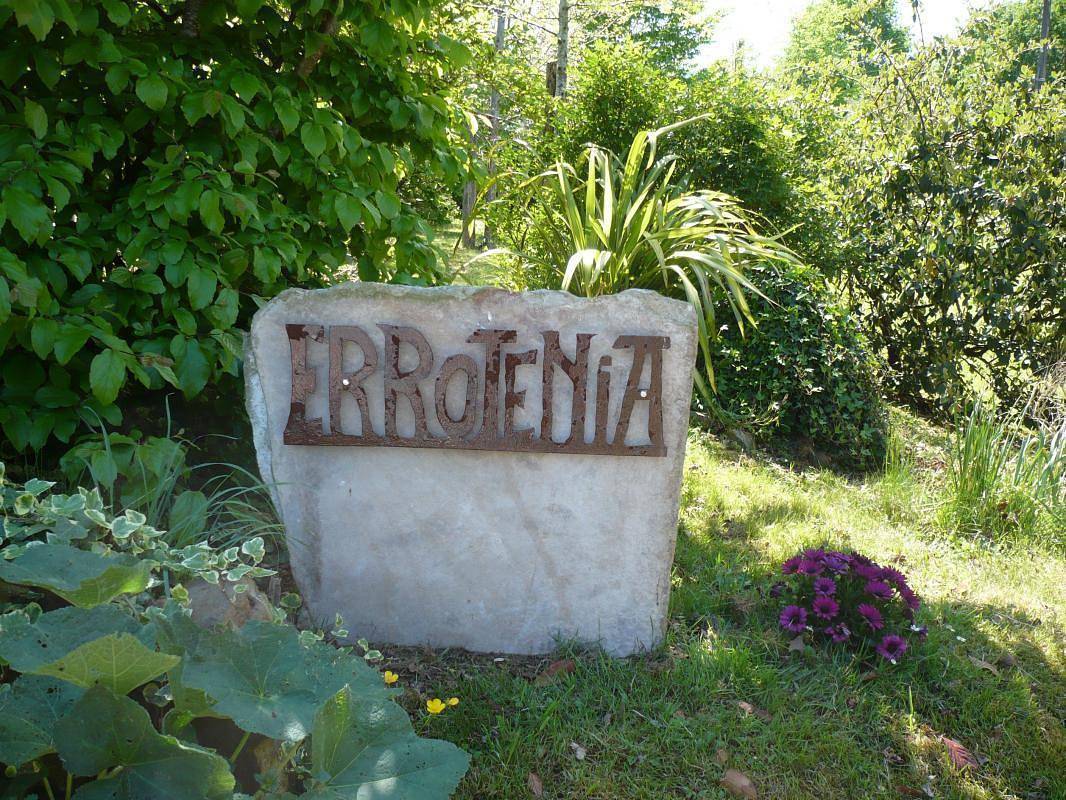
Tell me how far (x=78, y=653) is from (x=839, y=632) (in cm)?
233

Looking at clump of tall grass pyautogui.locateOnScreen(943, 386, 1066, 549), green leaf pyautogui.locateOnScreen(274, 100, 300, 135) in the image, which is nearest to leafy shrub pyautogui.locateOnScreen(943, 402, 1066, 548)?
clump of tall grass pyautogui.locateOnScreen(943, 386, 1066, 549)

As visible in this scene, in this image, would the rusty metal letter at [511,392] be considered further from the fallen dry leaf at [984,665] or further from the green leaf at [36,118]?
the fallen dry leaf at [984,665]

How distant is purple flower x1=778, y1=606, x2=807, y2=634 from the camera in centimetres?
276

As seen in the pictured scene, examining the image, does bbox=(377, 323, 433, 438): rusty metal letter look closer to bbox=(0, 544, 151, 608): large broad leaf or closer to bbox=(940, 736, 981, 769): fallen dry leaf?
bbox=(0, 544, 151, 608): large broad leaf

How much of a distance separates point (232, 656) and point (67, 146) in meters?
2.05

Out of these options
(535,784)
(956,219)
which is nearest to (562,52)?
(956,219)

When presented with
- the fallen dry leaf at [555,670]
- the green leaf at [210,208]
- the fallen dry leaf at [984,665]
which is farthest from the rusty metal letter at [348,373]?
the fallen dry leaf at [984,665]

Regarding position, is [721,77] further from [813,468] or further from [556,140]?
[813,468]

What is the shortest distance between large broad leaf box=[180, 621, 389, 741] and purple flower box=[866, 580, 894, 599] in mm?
1928

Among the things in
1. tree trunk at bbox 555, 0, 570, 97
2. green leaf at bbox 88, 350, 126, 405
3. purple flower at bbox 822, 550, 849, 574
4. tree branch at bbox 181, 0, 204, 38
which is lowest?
purple flower at bbox 822, 550, 849, 574

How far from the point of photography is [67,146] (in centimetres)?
262

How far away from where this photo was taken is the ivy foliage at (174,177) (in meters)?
2.43

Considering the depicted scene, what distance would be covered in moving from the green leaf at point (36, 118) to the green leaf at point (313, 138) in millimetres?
759

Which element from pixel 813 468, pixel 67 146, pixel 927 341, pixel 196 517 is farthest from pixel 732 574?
pixel 927 341
